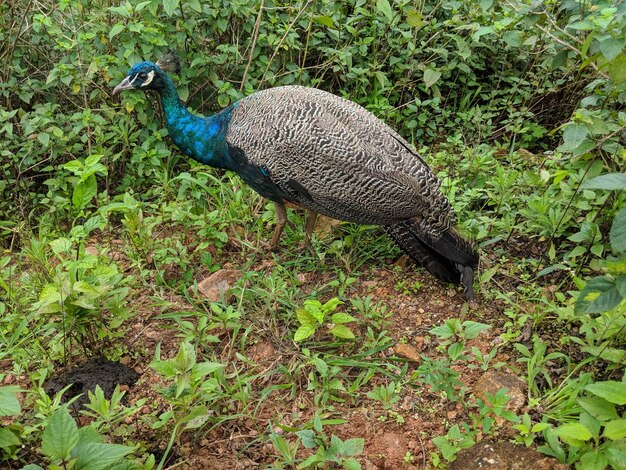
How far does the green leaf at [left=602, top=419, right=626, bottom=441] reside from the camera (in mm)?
1917

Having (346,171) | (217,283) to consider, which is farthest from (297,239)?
(346,171)

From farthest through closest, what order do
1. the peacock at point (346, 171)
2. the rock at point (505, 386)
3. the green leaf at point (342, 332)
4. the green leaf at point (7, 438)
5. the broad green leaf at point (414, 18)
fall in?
the broad green leaf at point (414, 18)
the peacock at point (346, 171)
the green leaf at point (342, 332)
the rock at point (505, 386)
the green leaf at point (7, 438)

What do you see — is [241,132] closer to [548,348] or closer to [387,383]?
[387,383]

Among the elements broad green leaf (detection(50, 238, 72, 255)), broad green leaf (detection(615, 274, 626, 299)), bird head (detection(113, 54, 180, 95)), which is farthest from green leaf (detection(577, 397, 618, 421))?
bird head (detection(113, 54, 180, 95))

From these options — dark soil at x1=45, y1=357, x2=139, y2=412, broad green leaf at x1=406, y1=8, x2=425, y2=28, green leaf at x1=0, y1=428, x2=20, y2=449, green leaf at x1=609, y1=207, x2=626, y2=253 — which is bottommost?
dark soil at x1=45, y1=357, x2=139, y2=412

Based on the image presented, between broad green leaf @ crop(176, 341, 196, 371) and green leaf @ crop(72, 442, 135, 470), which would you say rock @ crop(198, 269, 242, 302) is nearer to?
broad green leaf @ crop(176, 341, 196, 371)

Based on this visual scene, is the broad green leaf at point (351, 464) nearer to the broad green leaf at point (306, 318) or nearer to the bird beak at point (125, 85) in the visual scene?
the broad green leaf at point (306, 318)

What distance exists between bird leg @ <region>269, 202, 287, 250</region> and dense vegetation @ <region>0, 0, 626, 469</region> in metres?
0.13

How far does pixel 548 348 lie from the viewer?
2.82 metres

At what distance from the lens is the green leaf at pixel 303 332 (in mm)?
2646

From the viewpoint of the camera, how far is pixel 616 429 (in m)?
1.93

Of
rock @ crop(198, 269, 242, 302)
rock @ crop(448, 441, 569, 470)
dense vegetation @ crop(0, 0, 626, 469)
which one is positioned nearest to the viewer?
rock @ crop(448, 441, 569, 470)

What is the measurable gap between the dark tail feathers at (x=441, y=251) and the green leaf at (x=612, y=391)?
1.17 m

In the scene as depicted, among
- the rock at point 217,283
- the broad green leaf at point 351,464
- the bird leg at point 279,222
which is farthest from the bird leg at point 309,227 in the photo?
the broad green leaf at point 351,464
